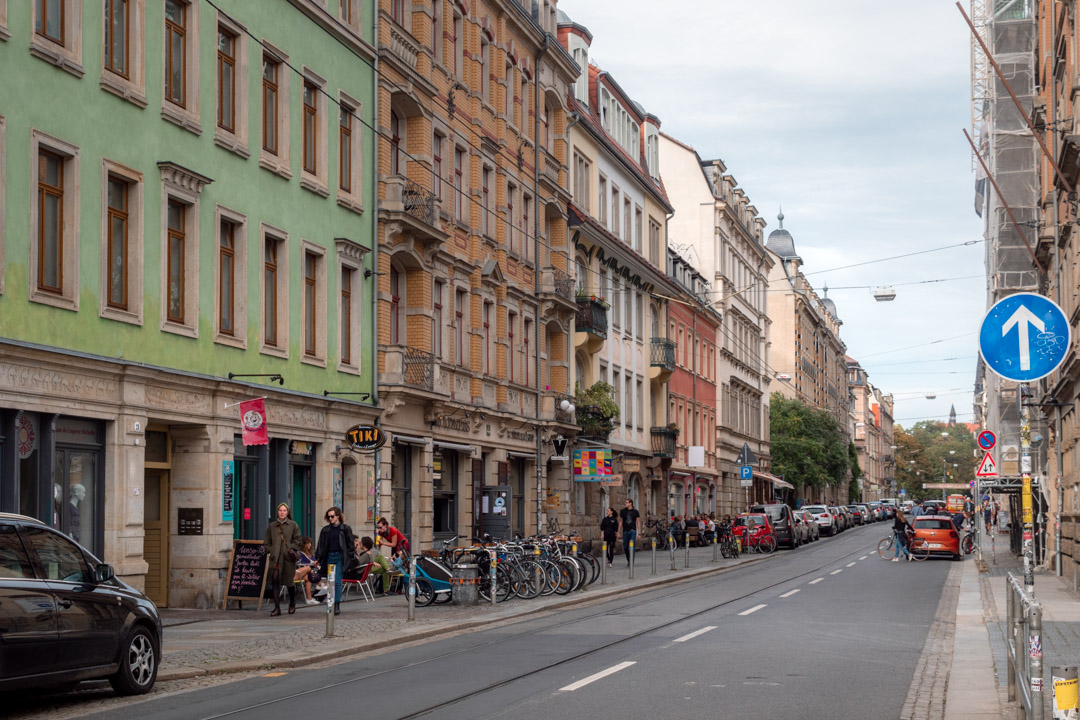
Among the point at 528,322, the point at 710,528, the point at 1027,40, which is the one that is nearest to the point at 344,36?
the point at 528,322

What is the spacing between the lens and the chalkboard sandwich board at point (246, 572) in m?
23.2

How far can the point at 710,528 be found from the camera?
58.4 m

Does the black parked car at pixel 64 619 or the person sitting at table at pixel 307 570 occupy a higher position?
the black parked car at pixel 64 619

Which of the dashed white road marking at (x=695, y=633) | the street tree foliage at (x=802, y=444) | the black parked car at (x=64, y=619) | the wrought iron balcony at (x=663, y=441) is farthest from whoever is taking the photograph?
the street tree foliage at (x=802, y=444)

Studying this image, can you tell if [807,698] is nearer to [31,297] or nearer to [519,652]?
[519,652]

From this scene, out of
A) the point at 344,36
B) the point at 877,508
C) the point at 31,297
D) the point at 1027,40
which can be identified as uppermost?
the point at 1027,40

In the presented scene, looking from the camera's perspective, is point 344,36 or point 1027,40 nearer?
point 344,36

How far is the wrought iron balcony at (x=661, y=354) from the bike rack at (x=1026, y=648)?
45488 mm

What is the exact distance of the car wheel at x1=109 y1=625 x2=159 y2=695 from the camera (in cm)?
1298

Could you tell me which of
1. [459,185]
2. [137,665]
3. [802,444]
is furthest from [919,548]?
[802,444]

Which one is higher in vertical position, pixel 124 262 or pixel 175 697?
pixel 124 262

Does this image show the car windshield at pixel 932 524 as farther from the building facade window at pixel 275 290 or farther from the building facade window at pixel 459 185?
the building facade window at pixel 275 290

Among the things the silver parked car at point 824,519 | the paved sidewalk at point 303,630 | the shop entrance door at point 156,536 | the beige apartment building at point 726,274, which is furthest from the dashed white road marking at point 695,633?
the silver parked car at point 824,519

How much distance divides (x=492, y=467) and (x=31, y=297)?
20.0 m
